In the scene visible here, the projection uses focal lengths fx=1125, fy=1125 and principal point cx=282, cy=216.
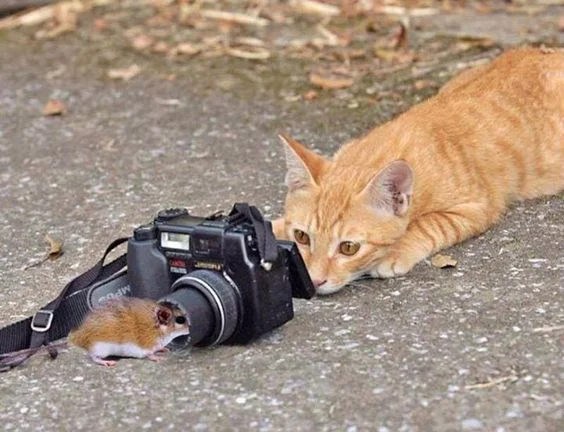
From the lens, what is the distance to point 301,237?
3688 mm

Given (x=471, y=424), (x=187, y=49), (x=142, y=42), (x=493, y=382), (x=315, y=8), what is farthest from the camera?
(x=315, y=8)

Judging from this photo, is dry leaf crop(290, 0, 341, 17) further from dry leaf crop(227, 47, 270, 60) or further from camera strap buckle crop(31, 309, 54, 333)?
camera strap buckle crop(31, 309, 54, 333)

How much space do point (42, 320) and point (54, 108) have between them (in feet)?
10.00

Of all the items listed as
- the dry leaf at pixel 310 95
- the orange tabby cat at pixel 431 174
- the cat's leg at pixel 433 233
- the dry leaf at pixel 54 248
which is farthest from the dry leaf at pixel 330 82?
the dry leaf at pixel 54 248

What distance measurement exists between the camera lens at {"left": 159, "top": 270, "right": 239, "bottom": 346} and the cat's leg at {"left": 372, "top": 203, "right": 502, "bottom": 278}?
750 mm

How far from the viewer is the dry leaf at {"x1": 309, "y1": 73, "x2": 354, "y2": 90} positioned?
6059 mm

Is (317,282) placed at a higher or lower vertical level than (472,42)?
higher

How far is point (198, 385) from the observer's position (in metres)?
3.04

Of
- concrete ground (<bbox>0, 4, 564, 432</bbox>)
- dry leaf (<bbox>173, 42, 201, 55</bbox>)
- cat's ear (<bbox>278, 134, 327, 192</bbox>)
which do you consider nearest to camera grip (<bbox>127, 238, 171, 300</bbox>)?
concrete ground (<bbox>0, 4, 564, 432</bbox>)

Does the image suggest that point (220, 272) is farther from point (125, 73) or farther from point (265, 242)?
point (125, 73)

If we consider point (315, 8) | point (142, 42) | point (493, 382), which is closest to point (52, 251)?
point (493, 382)

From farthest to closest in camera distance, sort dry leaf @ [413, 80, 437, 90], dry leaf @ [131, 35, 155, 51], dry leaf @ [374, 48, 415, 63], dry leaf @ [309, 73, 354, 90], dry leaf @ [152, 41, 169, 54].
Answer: dry leaf @ [131, 35, 155, 51] < dry leaf @ [152, 41, 169, 54] < dry leaf @ [374, 48, 415, 63] < dry leaf @ [309, 73, 354, 90] < dry leaf @ [413, 80, 437, 90]

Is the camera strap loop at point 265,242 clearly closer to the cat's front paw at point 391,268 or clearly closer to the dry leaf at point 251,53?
the cat's front paw at point 391,268

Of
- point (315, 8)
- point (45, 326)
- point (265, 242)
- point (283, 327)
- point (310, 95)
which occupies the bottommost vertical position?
point (315, 8)
